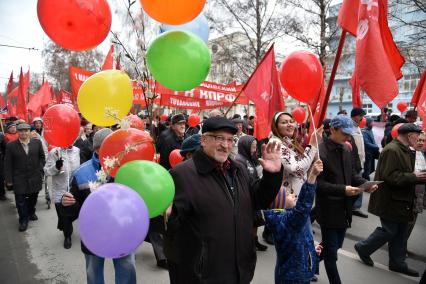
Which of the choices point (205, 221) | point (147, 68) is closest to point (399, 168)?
point (205, 221)

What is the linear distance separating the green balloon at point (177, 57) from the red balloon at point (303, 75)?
4.15ft

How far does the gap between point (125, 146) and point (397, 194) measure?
357cm

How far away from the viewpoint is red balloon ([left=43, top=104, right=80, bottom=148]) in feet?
11.5

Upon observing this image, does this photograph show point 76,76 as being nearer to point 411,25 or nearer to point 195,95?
point 195,95

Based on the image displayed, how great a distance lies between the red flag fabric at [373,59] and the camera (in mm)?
2695

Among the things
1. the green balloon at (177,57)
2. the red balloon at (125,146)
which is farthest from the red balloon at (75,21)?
the red balloon at (125,146)

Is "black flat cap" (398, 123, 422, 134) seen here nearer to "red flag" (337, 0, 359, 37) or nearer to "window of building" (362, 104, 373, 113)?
"red flag" (337, 0, 359, 37)

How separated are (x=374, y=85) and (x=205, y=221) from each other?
5.94ft

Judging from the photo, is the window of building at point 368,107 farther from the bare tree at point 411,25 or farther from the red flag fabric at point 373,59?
the red flag fabric at point 373,59

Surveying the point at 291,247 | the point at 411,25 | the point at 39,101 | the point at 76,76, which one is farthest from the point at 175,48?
the point at 411,25

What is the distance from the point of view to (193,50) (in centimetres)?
226

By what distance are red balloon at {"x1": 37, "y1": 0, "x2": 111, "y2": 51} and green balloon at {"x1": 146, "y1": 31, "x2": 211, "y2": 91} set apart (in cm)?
37

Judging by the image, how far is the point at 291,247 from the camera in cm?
269

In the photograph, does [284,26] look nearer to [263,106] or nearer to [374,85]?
[263,106]
